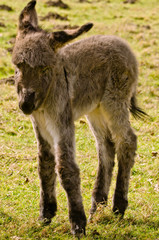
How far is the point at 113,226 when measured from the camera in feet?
17.3

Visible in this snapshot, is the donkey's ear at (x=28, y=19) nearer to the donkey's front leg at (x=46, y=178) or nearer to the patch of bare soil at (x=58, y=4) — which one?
the donkey's front leg at (x=46, y=178)

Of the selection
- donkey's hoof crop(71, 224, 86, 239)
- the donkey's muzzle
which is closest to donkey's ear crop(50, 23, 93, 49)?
the donkey's muzzle

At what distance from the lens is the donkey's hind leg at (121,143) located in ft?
18.2

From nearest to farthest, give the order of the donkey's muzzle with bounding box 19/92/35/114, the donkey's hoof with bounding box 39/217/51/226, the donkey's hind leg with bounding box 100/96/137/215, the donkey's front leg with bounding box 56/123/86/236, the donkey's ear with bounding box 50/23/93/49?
the donkey's muzzle with bounding box 19/92/35/114 < the donkey's ear with bounding box 50/23/93/49 < the donkey's front leg with bounding box 56/123/86/236 < the donkey's hoof with bounding box 39/217/51/226 < the donkey's hind leg with bounding box 100/96/137/215

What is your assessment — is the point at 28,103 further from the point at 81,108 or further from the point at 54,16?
the point at 54,16

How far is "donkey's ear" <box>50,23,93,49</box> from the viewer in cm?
459

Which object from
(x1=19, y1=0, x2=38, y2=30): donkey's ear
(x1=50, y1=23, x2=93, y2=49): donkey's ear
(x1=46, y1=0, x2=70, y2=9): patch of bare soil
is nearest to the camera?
(x1=50, y1=23, x2=93, y2=49): donkey's ear

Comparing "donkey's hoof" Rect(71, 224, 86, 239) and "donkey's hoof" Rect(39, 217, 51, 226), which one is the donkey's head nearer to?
"donkey's hoof" Rect(71, 224, 86, 239)

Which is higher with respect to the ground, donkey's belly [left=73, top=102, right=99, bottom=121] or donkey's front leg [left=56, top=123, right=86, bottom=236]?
donkey's belly [left=73, top=102, right=99, bottom=121]

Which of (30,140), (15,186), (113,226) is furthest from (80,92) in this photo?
(30,140)

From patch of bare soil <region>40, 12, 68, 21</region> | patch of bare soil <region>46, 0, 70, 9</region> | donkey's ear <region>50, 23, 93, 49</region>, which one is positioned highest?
donkey's ear <region>50, 23, 93, 49</region>

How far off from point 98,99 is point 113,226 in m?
1.77

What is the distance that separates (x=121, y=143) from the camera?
561 centimetres

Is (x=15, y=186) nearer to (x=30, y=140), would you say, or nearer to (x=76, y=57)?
(x=30, y=140)
